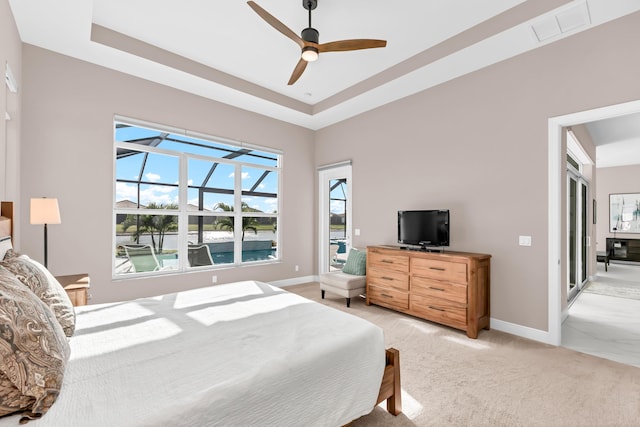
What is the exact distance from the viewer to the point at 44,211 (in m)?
2.73

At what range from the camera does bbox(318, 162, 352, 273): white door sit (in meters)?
5.62

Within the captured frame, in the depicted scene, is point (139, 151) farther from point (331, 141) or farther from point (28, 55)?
point (331, 141)

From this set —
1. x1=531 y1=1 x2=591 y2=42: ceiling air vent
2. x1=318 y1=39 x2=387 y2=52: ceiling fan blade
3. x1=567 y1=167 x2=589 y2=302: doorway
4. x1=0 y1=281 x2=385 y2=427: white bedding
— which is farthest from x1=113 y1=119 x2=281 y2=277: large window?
x1=567 y1=167 x2=589 y2=302: doorway

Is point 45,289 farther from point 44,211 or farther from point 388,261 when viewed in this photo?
point 388,261

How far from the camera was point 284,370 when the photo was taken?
52.4 inches

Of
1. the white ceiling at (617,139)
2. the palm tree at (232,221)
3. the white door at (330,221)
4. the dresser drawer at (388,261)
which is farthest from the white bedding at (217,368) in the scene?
the white ceiling at (617,139)

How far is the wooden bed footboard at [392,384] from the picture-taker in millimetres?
1797

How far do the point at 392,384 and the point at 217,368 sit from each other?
44.1 inches

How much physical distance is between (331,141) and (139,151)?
3.12m

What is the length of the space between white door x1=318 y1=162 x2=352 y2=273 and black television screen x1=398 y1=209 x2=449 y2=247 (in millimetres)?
1687

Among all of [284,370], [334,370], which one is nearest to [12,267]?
[284,370]

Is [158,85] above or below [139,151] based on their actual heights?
above

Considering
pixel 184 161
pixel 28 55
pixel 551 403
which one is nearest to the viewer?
pixel 551 403

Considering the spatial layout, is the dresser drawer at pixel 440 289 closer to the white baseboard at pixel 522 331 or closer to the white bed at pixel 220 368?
the white baseboard at pixel 522 331
